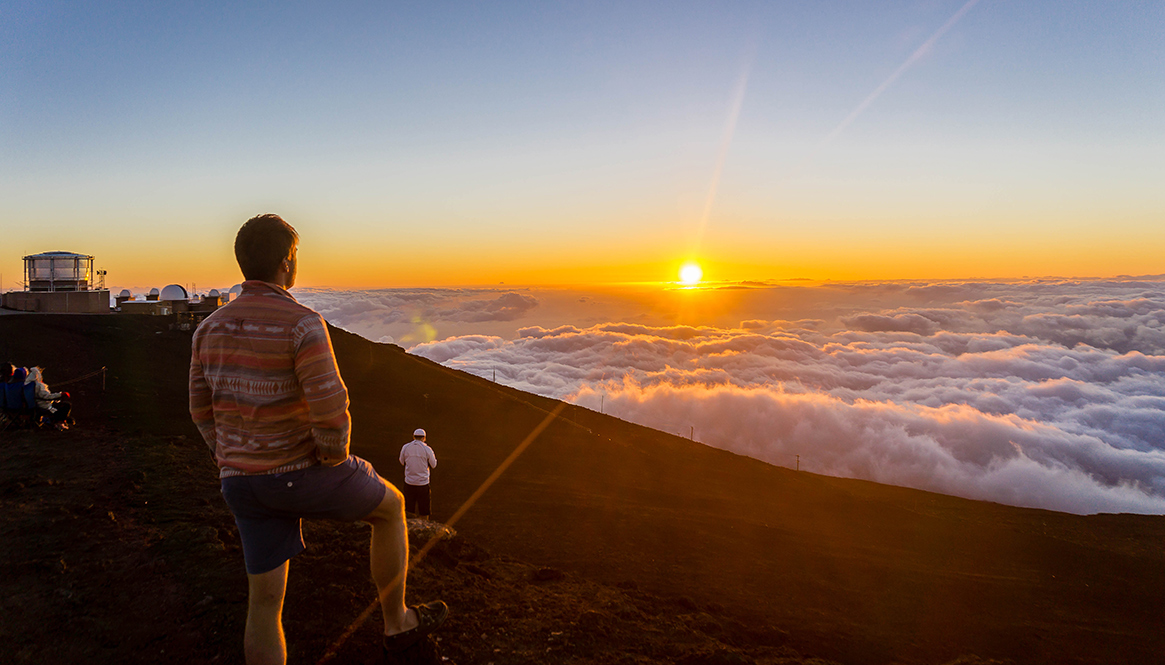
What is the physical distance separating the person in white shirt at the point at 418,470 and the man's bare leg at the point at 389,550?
5.93 meters

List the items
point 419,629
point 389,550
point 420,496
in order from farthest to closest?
point 420,496 → point 419,629 → point 389,550

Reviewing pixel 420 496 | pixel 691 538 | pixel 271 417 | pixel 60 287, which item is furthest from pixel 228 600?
pixel 60 287

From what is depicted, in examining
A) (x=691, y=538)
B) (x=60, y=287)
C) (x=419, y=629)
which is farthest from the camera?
(x=60, y=287)

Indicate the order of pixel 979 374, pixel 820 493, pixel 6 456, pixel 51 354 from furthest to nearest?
pixel 979 374 < pixel 820 493 < pixel 51 354 < pixel 6 456

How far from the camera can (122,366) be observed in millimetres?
17500

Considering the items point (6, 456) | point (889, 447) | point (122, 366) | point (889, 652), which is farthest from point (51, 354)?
point (889, 447)

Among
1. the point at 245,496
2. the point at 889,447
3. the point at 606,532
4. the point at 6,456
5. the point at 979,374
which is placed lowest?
the point at 889,447

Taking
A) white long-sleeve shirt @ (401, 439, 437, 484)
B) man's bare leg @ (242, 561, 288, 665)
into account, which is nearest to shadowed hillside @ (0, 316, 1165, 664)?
man's bare leg @ (242, 561, 288, 665)

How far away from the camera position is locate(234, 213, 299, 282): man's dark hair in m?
1.94

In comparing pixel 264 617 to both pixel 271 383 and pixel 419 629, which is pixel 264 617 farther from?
pixel 271 383

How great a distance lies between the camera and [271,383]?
1.88m

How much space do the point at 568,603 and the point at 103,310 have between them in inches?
1230

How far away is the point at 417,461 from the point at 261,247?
6792 mm

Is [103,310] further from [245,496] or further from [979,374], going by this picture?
[979,374]
